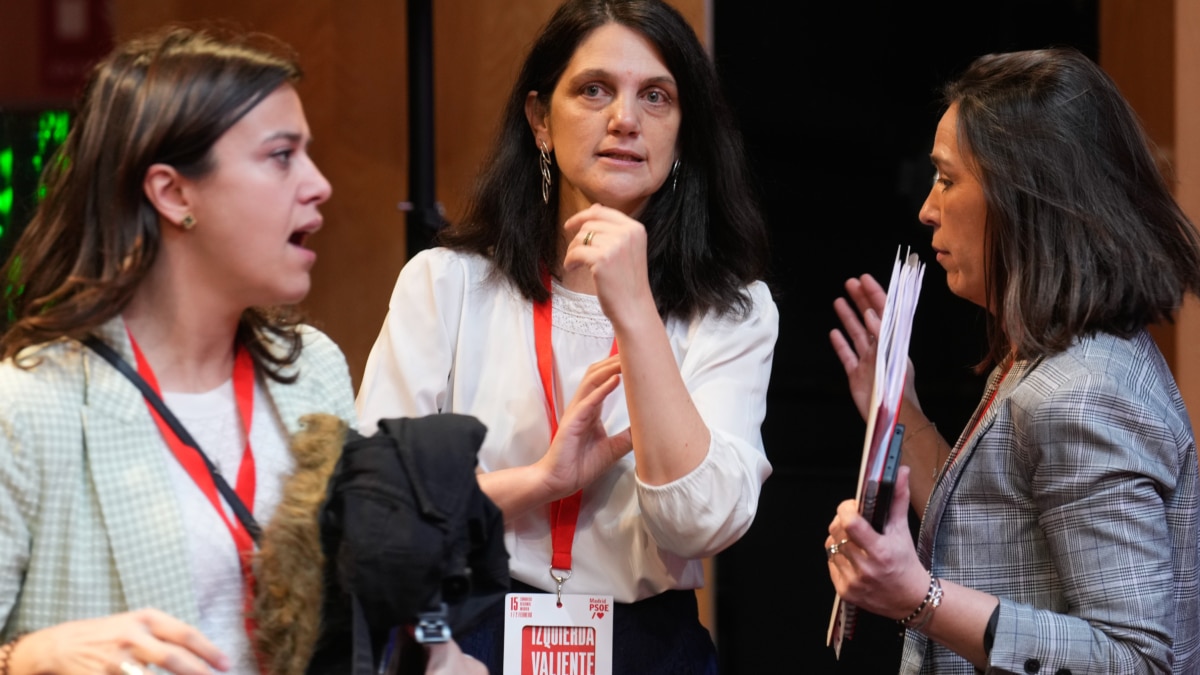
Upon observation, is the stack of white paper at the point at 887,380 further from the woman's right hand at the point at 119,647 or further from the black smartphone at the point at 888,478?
the woman's right hand at the point at 119,647

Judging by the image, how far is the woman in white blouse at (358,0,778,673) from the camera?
2.23 m

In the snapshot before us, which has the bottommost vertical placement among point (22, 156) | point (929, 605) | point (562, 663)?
point (562, 663)

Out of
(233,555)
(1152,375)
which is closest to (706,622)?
(1152,375)

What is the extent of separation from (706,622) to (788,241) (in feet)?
4.01

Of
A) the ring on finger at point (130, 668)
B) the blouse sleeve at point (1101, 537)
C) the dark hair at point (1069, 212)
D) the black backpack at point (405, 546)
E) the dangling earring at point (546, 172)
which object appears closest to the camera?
the ring on finger at point (130, 668)

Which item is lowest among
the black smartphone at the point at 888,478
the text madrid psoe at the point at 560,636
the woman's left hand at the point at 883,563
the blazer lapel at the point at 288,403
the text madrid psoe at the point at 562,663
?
the text madrid psoe at the point at 562,663

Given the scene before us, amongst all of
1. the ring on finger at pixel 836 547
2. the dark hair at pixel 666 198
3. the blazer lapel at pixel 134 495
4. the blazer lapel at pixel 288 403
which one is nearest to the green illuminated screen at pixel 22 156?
the dark hair at pixel 666 198

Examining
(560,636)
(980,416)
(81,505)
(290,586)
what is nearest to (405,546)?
(290,586)

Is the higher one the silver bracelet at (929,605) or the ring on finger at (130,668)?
the ring on finger at (130,668)

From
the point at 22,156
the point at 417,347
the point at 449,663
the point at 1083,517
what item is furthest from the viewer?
the point at 22,156

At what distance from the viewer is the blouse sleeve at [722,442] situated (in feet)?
7.20

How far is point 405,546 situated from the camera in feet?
5.31

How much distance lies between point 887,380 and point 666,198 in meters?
0.81

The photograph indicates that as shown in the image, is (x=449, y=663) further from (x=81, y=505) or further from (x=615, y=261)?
(x=615, y=261)
